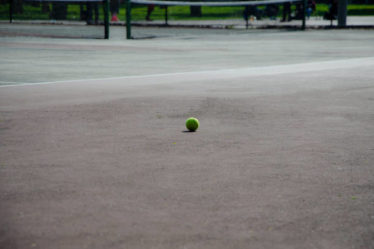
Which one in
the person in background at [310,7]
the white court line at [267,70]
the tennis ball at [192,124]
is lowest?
the person in background at [310,7]

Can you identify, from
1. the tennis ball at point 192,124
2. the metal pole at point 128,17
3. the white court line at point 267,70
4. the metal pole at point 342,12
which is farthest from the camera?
the metal pole at point 342,12

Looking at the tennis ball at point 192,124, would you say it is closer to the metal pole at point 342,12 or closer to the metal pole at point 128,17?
the metal pole at point 128,17

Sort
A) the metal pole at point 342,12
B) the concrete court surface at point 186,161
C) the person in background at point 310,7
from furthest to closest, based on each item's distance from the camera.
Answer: the person in background at point 310,7 → the metal pole at point 342,12 → the concrete court surface at point 186,161

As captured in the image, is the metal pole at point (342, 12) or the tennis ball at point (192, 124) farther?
the metal pole at point (342, 12)

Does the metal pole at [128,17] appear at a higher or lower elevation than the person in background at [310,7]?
higher

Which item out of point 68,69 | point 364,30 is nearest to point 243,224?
point 68,69

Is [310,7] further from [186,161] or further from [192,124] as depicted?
[186,161]

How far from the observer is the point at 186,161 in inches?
234

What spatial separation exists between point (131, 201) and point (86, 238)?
2.51ft

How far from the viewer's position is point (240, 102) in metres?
9.59

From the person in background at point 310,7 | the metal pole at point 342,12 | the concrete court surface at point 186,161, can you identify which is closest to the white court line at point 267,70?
the concrete court surface at point 186,161

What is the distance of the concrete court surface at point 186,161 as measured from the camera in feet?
13.6

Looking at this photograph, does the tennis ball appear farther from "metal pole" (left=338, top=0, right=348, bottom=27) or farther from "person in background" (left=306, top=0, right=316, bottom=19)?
"person in background" (left=306, top=0, right=316, bottom=19)

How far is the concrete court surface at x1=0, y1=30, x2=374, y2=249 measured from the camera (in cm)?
414
